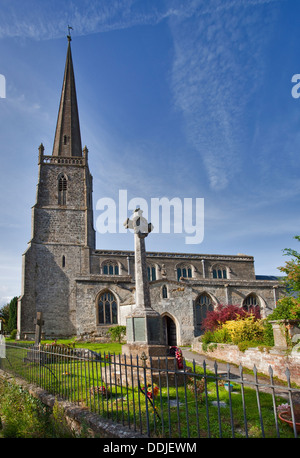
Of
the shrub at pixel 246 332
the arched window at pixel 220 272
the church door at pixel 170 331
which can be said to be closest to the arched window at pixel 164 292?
the church door at pixel 170 331

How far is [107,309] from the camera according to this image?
83.6 ft

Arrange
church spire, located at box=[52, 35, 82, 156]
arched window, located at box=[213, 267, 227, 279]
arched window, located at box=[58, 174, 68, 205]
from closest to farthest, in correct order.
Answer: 1. arched window, located at box=[58, 174, 68, 205]
2. arched window, located at box=[213, 267, 227, 279]
3. church spire, located at box=[52, 35, 82, 156]

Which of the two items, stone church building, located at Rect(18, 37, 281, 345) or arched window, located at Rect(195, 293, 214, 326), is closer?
stone church building, located at Rect(18, 37, 281, 345)

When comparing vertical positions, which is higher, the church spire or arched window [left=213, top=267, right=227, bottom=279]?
the church spire

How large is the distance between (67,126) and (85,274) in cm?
1808

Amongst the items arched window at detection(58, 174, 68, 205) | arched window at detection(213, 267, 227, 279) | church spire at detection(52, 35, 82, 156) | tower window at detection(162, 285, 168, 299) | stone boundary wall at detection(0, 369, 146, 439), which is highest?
church spire at detection(52, 35, 82, 156)

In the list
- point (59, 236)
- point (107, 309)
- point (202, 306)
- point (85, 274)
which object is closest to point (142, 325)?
point (107, 309)

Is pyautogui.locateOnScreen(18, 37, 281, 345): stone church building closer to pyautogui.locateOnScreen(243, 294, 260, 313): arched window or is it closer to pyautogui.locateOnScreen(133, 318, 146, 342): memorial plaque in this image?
pyautogui.locateOnScreen(243, 294, 260, 313): arched window

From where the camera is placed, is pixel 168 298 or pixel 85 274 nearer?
pixel 168 298

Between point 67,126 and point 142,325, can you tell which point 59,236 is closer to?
point 67,126

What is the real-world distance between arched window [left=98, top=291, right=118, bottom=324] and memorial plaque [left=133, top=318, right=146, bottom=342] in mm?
16133

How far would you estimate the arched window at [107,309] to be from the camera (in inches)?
992

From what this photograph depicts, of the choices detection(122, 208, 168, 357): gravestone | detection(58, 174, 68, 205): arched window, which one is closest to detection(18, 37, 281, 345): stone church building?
detection(58, 174, 68, 205): arched window

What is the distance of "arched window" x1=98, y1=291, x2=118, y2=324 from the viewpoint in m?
25.2
